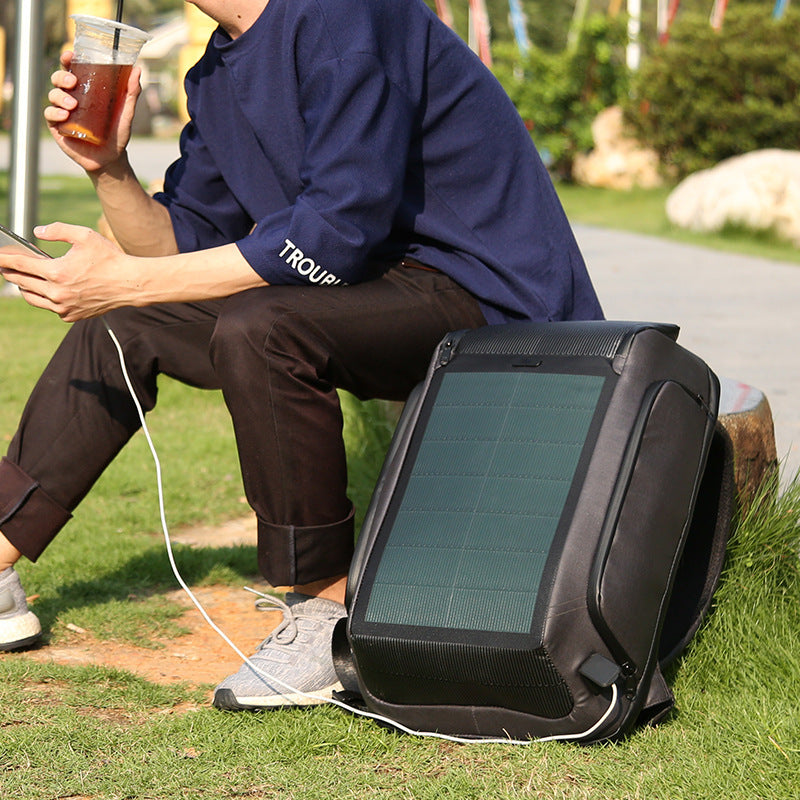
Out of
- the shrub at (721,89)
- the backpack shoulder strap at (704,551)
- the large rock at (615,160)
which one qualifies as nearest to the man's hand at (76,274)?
the backpack shoulder strap at (704,551)

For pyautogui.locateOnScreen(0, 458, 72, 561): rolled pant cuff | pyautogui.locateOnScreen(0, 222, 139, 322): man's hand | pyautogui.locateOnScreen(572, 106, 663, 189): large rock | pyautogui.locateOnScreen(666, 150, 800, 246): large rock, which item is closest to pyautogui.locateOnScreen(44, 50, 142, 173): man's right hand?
pyautogui.locateOnScreen(0, 222, 139, 322): man's hand

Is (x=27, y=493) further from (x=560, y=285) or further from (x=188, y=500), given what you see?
(x=188, y=500)

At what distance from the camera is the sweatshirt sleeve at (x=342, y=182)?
2.17m

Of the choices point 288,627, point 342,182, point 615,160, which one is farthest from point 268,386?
point 615,160

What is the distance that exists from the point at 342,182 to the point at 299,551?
639 millimetres

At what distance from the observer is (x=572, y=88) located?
58.4 ft

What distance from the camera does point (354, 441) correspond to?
13.0 feet

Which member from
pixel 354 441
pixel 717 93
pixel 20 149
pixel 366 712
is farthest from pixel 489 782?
pixel 717 93

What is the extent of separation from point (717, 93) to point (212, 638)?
13612 millimetres

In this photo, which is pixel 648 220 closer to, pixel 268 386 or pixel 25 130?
pixel 25 130

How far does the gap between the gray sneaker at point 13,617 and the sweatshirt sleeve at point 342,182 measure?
83 cm

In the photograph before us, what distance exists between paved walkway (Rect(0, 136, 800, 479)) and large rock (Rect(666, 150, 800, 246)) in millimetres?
629

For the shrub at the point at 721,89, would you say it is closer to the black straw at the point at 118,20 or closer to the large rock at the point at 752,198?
the large rock at the point at 752,198

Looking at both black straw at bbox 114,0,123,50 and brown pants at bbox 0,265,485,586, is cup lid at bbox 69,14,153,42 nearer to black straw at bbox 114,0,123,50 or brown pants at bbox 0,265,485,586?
black straw at bbox 114,0,123,50
